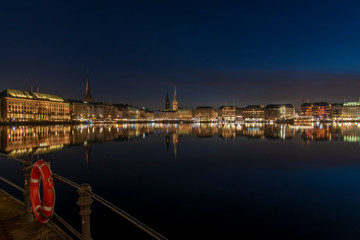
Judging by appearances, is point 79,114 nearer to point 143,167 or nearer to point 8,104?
point 8,104

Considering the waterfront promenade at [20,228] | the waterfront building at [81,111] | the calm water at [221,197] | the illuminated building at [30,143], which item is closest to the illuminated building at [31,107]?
the waterfront building at [81,111]

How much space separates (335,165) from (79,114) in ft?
599

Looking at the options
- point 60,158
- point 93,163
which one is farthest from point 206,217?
point 60,158

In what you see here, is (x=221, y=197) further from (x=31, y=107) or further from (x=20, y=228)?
(x=31, y=107)

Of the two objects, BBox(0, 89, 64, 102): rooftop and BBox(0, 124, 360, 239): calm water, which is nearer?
BBox(0, 124, 360, 239): calm water

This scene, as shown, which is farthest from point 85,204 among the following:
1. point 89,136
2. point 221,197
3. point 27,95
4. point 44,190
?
point 27,95

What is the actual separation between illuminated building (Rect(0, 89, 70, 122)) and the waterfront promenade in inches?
5235

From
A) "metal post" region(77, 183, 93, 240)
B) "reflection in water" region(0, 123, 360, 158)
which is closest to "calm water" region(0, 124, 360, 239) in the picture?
"metal post" region(77, 183, 93, 240)

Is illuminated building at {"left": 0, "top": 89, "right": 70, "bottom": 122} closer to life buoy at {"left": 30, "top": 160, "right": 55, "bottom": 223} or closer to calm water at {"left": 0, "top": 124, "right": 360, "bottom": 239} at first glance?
calm water at {"left": 0, "top": 124, "right": 360, "bottom": 239}

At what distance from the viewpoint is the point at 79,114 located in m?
178

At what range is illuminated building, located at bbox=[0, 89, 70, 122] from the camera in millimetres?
119375

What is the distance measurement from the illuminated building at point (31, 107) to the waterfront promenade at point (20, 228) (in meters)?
133

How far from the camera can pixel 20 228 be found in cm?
526

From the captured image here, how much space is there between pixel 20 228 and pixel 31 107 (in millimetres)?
153754
